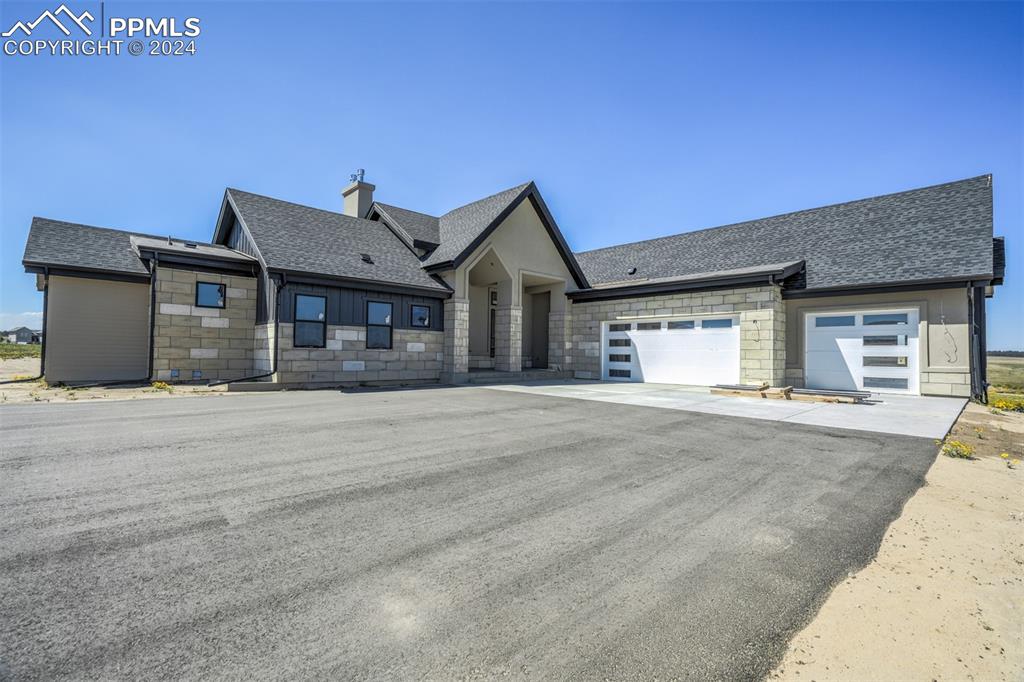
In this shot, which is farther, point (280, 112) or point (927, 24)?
point (280, 112)

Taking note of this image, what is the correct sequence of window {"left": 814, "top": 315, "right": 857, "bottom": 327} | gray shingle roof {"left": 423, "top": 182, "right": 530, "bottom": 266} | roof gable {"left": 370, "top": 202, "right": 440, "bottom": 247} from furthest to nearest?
roof gable {"left": 370, "top": 202, "right": 440, "bottom": 247}, gray shingle roof {"left": 423, "top": 182, "right": 530, "bottom": 266}, window {"left": 814, "top": 315, "right": 857, "bottom": 327}

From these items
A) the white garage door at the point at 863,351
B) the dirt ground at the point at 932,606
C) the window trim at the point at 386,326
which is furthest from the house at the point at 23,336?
the dirt ground at the point at 932,606

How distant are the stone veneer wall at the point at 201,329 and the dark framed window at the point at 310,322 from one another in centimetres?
287

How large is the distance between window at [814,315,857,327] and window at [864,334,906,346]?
2.04ft

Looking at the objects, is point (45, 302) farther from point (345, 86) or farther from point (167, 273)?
point (345, 86)

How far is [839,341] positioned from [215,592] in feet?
54.5

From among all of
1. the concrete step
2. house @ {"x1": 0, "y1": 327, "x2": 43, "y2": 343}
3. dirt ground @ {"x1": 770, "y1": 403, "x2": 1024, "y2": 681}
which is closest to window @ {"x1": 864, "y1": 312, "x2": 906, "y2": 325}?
the concrete step

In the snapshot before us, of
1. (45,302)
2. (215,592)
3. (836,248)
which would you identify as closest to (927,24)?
(836,248)

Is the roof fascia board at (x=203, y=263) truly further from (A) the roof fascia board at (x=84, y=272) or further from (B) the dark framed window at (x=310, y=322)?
(B) the dark framed window at (x=310, y=322)

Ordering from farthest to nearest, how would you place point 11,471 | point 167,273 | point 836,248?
point 836,248, point 167,273, point 11,471

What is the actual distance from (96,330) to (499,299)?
13.5m

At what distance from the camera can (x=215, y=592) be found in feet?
7.74

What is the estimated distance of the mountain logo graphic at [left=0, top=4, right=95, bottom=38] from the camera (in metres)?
10.7

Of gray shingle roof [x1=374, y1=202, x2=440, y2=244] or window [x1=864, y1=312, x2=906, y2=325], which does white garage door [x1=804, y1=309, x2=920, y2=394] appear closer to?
window [x1=864, y1=312, x2=906, y2=325]
